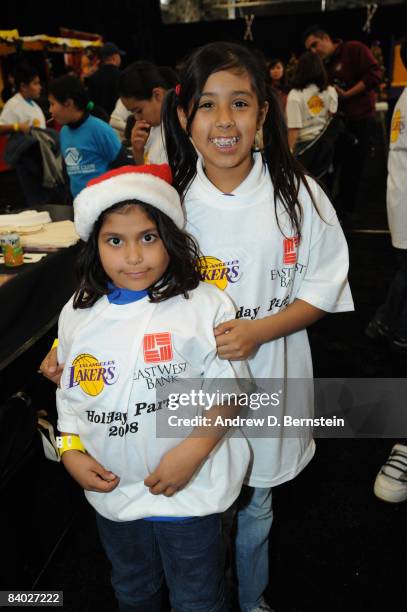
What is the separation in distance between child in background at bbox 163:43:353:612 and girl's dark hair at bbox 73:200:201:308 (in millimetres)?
109

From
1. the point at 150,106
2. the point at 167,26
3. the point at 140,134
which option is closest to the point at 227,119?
the point at 150,106

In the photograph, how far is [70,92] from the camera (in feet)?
9.79

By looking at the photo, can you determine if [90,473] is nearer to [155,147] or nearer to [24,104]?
[155,147]

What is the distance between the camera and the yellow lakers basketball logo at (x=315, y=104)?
3.95 m

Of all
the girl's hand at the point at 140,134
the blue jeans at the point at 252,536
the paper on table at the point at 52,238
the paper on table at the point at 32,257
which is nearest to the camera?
the blue jeans at the point at 252,536

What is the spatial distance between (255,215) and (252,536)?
2.43ft

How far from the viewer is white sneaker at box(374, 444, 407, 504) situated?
1.73m

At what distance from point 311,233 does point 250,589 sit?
0.88 m

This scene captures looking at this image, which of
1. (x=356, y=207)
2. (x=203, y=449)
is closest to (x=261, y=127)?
(x=203, y=449)

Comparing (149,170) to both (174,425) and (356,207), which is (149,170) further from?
(356,207)

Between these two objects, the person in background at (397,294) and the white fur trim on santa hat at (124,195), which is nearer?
the white fur trim on santa hat at (124,195)

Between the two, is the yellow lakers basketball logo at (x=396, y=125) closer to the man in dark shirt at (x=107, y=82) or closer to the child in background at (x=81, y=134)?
the child in background at (x=81, y=134)

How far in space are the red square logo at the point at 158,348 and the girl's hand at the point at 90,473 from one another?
231 millimetres

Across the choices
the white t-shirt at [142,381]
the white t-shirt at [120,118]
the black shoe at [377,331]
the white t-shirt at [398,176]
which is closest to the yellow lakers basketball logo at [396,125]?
the white t-shirt at [398,176]
